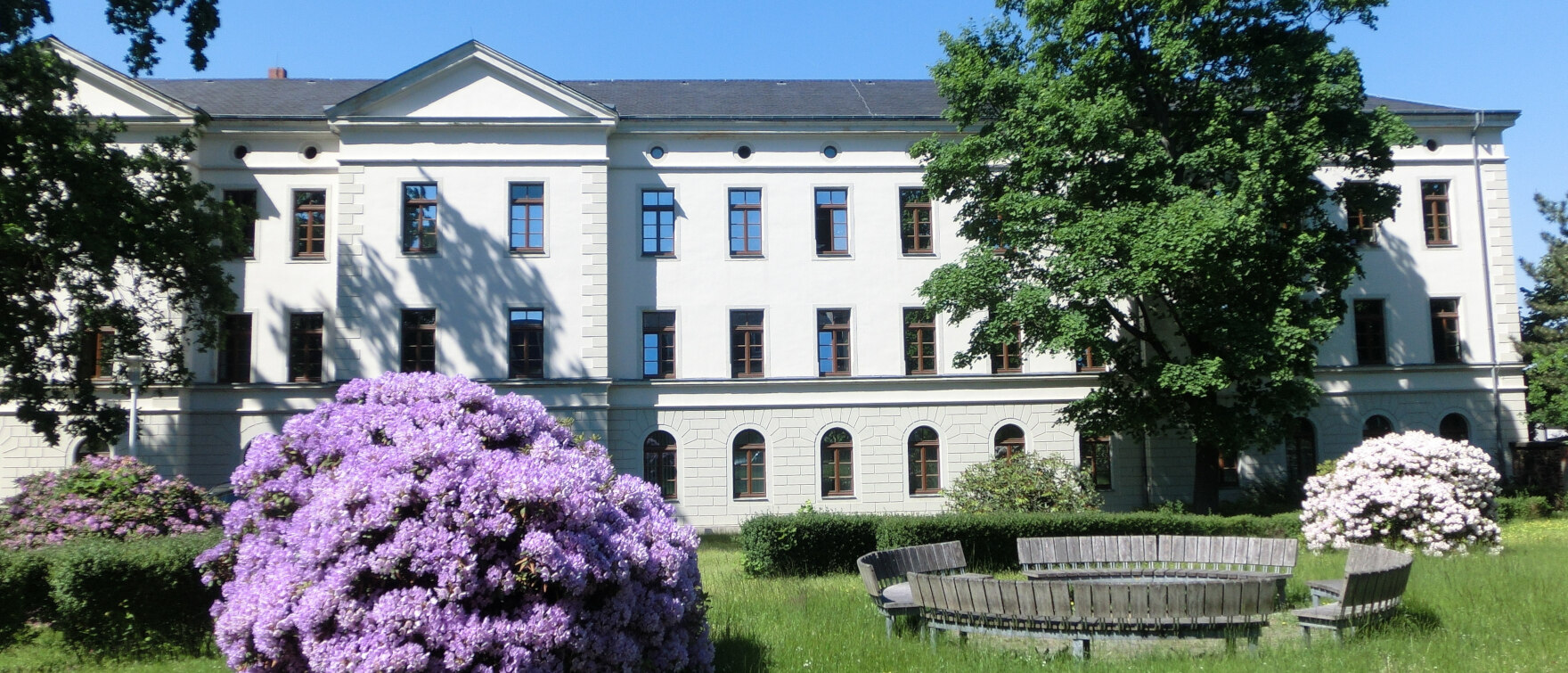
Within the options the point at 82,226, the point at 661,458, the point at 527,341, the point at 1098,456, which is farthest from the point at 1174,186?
the point at 82,226

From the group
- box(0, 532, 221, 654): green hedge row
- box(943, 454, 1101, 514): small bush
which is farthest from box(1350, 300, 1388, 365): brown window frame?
box(0, 532, 221, 654): green hedge row

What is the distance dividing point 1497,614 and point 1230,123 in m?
13.3

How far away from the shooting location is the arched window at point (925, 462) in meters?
27.7

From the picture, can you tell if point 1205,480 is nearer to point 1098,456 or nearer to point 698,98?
point 1098,456

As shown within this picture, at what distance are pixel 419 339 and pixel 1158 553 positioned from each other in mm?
19012

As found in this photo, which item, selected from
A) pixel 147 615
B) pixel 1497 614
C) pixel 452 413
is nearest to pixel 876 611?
pixel 452 413

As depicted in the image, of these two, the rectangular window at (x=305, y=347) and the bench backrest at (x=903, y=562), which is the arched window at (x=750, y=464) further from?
the bench backrest at (x=903, y=562)

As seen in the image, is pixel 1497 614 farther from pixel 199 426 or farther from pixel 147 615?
pixel 199 426

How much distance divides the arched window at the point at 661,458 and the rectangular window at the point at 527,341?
327cm

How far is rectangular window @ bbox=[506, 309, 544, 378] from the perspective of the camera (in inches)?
1052

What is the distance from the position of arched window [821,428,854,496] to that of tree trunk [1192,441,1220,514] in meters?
8.17

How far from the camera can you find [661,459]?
27188 millimetres

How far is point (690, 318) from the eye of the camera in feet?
90.5

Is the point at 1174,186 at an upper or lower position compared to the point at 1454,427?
upper
